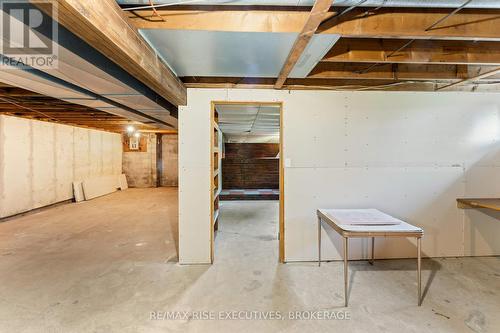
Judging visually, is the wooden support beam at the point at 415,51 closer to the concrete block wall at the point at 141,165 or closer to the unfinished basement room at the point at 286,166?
the unfinished basement room at the point at 286,166

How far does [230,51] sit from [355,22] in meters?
0.93

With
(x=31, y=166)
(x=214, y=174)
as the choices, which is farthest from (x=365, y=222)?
(x=31, y=166)

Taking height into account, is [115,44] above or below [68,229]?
above

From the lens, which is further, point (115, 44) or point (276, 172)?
point (276, 172)

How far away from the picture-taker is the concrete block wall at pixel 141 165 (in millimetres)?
8672

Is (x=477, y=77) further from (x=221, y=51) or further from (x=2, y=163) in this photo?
(x=2, y=163)

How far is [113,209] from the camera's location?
5434 millimetres

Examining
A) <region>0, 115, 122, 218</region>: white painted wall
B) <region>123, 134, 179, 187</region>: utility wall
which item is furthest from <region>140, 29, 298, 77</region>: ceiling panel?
<region>123, 134, 179, 187</region>: utility wall

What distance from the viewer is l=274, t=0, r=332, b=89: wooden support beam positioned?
1180 millimetres

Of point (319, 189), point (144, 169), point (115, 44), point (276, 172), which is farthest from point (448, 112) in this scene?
point (144, 169)

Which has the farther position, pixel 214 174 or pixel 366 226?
pixel 214 174

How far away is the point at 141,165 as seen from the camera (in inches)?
344

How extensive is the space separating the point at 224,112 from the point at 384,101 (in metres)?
2.35

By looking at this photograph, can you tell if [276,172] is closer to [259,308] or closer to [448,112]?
[448,112]
